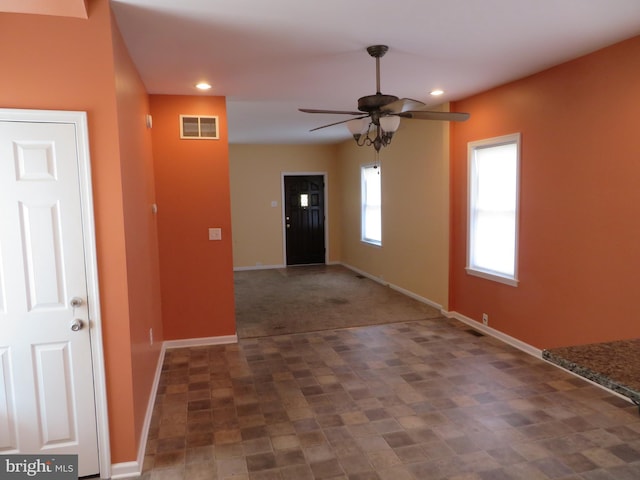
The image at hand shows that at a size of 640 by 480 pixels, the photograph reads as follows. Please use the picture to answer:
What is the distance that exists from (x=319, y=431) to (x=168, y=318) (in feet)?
7.44

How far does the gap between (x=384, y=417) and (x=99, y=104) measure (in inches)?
103

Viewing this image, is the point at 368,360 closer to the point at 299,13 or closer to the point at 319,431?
the point at 319,431

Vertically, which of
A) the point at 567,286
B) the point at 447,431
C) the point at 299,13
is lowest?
the point at 447,431

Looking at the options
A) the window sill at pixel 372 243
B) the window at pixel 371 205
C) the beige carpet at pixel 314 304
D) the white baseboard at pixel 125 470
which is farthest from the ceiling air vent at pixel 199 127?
the window sill at pixel 372 243

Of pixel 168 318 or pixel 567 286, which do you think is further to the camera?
pixel 168 318

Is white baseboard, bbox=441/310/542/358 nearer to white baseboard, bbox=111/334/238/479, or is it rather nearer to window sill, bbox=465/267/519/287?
window sill, bbox=465/267/519/287

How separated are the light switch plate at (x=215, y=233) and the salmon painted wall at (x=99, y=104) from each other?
1990 millimetres

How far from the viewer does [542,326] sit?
3920 millimetres

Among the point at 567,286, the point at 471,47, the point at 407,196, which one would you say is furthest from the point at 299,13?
the point at 407,196

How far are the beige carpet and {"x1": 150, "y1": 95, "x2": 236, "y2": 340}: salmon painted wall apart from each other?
0.63m

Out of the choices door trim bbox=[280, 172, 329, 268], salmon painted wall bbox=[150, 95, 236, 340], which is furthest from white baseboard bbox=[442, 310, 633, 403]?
door trim bbox=[280, 172, 329, 268]

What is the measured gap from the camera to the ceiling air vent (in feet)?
14.0

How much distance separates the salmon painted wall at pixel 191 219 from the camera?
14.0 feet

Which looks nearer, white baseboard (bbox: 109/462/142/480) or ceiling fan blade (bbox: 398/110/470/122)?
white baseboard (bbox: 109/462/142/480)
